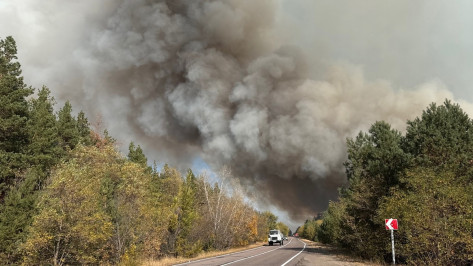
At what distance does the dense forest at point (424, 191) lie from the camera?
14672 mm

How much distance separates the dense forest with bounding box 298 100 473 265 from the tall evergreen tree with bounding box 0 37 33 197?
27.0 m

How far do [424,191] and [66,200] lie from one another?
19.0 metres

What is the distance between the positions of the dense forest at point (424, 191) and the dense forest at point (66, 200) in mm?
16627

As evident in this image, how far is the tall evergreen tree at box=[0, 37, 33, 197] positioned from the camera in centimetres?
2447

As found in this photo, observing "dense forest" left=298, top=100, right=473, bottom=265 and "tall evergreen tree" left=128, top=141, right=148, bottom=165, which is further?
"tall evergreen tree" left=128, top=141, right=148, bottom=165

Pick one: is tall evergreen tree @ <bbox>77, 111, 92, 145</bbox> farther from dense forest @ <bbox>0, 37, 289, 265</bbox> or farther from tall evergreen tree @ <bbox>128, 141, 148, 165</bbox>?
tall evergreen tree @ <bbox>128, 141, 148, 165</bbox>

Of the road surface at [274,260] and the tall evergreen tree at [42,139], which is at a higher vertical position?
the tall evergreen tree at [42,139]

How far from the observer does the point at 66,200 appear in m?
17.9

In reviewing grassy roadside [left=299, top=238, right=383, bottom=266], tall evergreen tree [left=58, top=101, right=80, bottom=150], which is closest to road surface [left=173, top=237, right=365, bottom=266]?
grassy roadside [left=299, top=238, right=383, bottom=266]

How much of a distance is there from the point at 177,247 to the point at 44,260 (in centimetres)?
1755

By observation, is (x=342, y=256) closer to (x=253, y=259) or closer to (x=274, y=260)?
(x=274, y=260)

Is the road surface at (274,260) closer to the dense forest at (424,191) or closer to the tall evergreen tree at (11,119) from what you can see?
the dense forest at (424,191)

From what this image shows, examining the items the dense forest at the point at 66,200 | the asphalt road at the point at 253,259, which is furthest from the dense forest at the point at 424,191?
the dense forest at the point at 66,200

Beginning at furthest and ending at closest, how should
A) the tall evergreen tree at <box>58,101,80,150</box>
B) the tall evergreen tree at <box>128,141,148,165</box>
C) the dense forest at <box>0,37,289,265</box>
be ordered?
the tall evergreen tree at <box>128,141,148,165</box>, the tall evergreen tree at <box>58,101,80,150</box>, the dense forest at <box>0,37,289,265</box>
